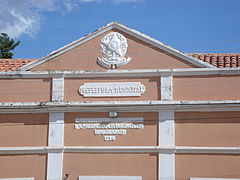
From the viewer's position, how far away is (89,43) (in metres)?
12.7

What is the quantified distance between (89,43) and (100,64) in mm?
696

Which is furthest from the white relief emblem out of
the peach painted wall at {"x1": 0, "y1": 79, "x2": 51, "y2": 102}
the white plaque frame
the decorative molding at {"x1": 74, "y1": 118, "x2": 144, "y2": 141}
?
the peach painted wall at {"x1": 0, "y1": 79, "x2": 51, "y2": 102}

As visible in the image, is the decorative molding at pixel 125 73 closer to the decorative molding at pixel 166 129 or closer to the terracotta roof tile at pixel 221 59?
the terracotta roof tile at pixel 221 59

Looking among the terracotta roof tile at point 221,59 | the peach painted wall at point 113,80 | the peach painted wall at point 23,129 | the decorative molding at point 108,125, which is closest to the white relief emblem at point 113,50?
the peach painted wall at point 113,80

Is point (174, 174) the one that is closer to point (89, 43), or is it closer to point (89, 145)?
point (89, 145)

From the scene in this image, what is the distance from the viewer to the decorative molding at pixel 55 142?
1195 centimetres

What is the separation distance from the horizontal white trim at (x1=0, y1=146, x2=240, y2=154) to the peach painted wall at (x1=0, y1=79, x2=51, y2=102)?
1372 millimetres

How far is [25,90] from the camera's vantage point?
12.6 metres

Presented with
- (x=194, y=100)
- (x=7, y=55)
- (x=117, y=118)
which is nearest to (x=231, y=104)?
(x=194, y=100)

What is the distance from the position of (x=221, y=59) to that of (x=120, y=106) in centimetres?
333

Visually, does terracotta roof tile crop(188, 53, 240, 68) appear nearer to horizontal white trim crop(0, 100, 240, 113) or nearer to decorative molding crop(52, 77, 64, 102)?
horizontal white trim crop(0, 100, 240, 113)

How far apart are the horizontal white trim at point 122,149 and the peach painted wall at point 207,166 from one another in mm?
128

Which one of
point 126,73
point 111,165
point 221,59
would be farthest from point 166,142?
point 221,59

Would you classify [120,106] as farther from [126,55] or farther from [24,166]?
[24,166]
